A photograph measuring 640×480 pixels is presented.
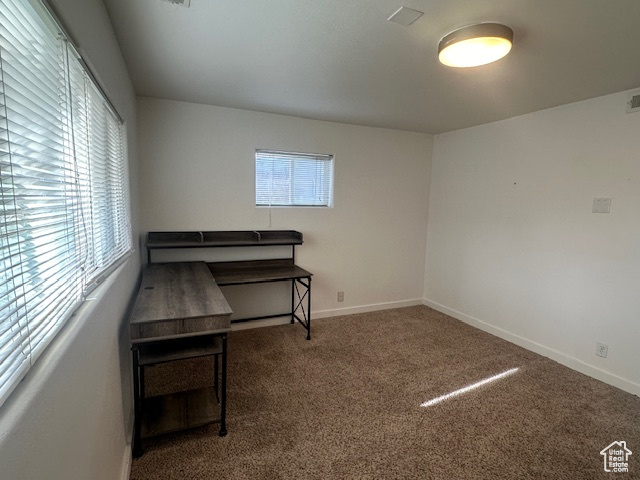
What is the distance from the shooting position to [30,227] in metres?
0.78

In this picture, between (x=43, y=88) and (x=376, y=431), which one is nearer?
(x=43, y=88)

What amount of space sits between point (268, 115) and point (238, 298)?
6.72 feet

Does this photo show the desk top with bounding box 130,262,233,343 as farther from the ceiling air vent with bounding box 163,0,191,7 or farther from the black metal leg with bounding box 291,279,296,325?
the ceiling air vent with bounding box 163,0,191,7

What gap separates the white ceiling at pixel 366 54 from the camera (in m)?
1.59

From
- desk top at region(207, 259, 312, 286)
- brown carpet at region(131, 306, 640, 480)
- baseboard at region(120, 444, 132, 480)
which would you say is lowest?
brown carpet at region(131, 306, 640, 480)

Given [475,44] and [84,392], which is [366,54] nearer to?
[475,44]

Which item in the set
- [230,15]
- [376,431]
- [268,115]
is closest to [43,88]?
[230,15]

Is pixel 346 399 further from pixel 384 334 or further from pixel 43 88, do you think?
pixel 43 88

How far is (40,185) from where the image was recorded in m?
0.85

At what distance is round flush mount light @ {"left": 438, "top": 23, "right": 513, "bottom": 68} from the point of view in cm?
167

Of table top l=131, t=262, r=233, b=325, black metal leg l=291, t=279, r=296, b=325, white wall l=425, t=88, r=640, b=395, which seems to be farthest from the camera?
black metal leg l=291, t=279, r=296, b=325

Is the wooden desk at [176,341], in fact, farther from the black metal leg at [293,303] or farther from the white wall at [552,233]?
the white wall at [552,233]

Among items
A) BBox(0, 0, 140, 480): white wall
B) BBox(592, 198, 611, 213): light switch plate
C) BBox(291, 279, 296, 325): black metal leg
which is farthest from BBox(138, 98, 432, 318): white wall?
BBox(592, 198, 611, 213): light switch plate

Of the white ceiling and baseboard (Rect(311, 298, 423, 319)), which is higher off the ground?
the white ceiling
